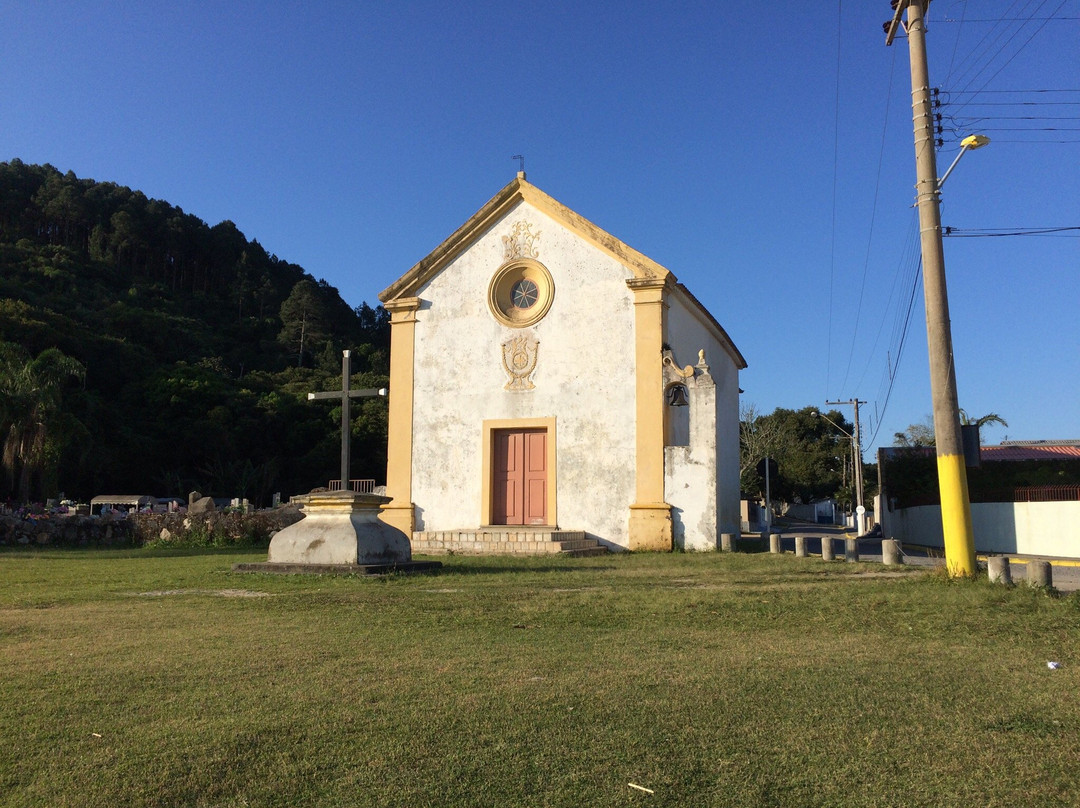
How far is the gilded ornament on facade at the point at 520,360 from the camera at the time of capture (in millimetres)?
19984

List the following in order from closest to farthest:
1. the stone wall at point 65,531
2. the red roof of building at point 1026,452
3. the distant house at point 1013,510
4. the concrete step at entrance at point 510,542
Result: the concrete step at entrance at point 510,542 → the stone wall at point 65,531 → the distant house at point 1013,510 → the red roof of building at point 1026,452

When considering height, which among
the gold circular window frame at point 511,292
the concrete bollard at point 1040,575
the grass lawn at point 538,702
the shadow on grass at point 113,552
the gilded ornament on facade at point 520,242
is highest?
the gilded ornament on facade at point 520,242

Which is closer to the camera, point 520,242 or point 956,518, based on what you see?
point 956,518

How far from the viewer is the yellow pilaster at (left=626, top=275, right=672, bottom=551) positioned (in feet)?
59.9

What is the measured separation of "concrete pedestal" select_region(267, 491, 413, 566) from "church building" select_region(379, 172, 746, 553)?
607 centimetres

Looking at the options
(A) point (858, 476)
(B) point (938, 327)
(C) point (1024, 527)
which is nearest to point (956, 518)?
(B) point (938, 327)

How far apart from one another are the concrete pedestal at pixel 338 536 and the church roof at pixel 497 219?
9874 mm

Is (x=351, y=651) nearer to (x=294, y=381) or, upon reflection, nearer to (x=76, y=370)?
(x=76, y=370)

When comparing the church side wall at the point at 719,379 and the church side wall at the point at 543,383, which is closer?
the church side wall at the point at 543,383

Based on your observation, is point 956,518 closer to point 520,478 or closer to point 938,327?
point 938,327

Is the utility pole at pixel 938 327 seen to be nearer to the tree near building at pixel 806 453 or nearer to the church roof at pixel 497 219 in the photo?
the church roof at pixel 497 219

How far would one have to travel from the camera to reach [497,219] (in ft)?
69.1

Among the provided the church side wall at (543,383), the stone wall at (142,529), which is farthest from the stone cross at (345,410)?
the stone wall at (142,529)

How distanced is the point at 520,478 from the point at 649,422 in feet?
11.4
